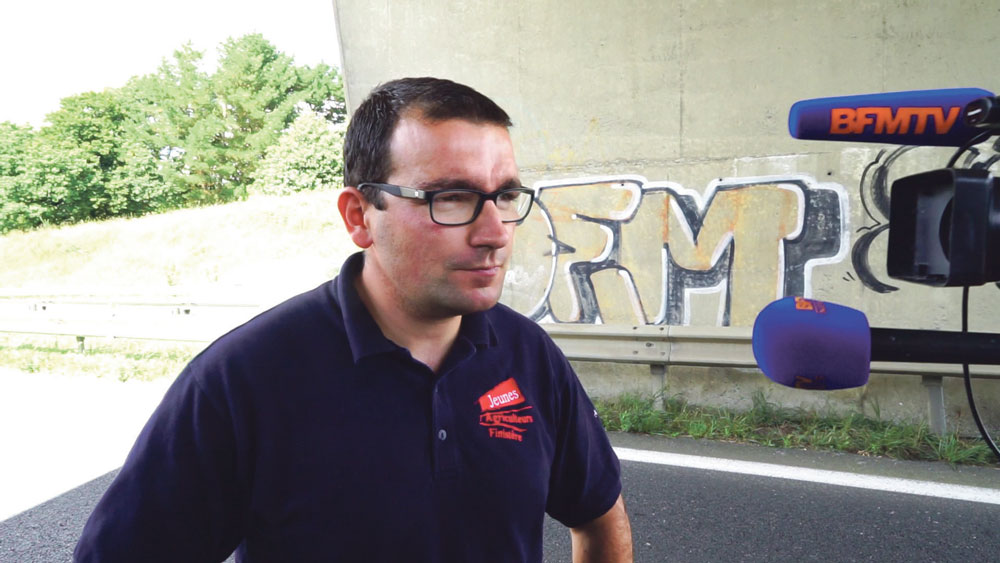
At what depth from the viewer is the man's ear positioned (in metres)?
1.54

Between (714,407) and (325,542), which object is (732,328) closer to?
(714,407)

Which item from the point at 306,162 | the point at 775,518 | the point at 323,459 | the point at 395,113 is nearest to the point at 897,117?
the point at 395,113

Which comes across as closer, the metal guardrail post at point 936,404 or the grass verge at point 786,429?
the grass verge at point 786,429

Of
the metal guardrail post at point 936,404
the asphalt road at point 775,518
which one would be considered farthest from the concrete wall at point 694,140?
the asphalt road at point 775,518

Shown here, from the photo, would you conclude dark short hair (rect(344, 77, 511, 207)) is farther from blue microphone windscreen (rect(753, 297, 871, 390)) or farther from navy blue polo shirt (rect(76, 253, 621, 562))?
blue microphone windscreen (rect(753, 297, 871, 390))

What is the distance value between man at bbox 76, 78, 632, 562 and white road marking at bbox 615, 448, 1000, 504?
312 centimetres

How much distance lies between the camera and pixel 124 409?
6410mm

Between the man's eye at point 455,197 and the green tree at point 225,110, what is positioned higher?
the green tree at point 225,110

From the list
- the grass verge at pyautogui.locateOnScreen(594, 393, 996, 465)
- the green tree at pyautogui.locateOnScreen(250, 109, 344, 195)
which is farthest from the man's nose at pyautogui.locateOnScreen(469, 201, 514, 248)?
the green tree at pyautogui.locateOnScreen(250, 109, 344, 195)

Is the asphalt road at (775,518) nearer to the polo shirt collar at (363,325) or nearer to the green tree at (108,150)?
the polo shirt collar at (363,325)

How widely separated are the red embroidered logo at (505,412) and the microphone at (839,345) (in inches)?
23.0

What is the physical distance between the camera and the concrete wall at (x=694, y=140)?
209 inches

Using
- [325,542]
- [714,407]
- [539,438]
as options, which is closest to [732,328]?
[714,407]

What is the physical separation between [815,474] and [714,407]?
1.48 meters
